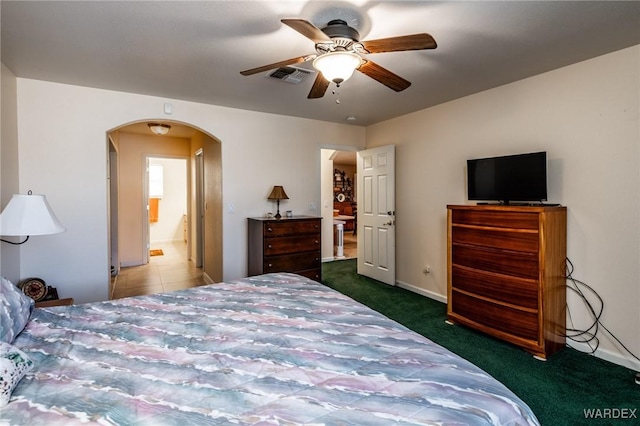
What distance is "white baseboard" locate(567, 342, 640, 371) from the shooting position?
2.32 meters

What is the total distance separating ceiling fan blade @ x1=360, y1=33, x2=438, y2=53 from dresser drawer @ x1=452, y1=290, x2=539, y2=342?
7.40ft

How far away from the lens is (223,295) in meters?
1.98

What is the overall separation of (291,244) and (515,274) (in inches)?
92.2

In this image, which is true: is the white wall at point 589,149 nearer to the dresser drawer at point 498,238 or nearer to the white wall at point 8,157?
the dresser drawer at point 498,238

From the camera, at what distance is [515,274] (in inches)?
102

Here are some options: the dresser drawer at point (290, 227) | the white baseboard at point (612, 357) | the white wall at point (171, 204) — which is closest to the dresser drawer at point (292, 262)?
the dresser drawer at point (290, 227)

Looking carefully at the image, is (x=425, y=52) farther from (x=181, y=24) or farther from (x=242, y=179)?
(x=242, y=179)

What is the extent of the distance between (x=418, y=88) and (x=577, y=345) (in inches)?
110

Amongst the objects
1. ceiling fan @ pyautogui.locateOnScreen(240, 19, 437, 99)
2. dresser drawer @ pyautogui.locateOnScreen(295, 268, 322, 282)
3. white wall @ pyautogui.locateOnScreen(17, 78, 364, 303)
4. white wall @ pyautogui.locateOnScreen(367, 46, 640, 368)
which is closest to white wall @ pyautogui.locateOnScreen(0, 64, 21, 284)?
white wall @ pyautogui.locateOnScreen(17, 78, 364, 303)

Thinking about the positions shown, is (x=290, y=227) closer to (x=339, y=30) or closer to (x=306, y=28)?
(x=339, y=30)

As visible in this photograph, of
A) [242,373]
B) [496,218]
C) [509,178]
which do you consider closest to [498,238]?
[496,218]

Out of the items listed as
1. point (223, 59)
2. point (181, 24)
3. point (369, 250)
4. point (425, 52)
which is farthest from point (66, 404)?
point (369, 250)

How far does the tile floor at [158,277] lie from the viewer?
4.41 meters

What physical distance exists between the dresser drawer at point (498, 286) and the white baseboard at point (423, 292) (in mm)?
737
